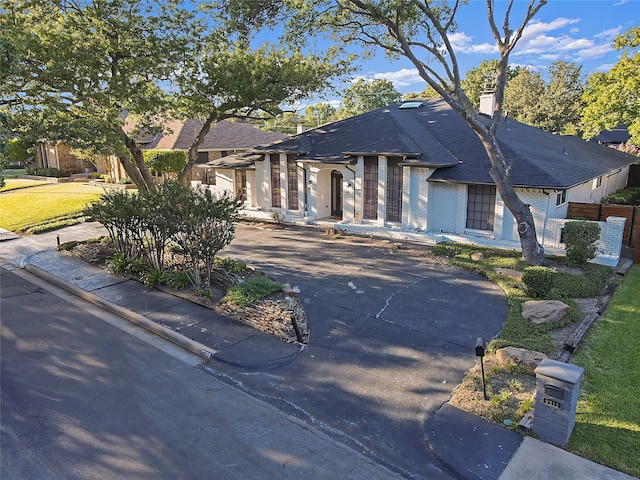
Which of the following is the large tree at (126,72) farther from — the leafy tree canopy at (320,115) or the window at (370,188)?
the leafy tree canopy at (320,115)

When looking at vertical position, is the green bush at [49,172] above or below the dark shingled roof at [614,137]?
below

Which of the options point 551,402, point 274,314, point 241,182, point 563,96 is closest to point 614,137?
point 563,96

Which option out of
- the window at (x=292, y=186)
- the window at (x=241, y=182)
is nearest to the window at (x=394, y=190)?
the window at (x=292, y=186)

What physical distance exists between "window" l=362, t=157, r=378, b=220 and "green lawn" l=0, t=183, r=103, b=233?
12363mm

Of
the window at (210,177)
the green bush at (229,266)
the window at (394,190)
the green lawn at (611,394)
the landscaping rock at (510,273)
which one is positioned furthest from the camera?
the window at (210,177)

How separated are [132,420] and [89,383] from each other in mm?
1561

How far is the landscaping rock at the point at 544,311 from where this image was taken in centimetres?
912

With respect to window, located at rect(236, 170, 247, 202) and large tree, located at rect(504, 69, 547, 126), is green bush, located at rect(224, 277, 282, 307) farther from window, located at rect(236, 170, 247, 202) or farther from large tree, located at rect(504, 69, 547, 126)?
large tree, located at rect(504, 69, 547, 126)

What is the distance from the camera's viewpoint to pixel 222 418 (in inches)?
246

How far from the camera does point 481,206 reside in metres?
16.8

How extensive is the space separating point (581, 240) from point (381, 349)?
845cm

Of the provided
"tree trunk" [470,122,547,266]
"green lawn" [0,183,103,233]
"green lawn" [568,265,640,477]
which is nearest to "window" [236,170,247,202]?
"green lawn" [0,183,103,233]

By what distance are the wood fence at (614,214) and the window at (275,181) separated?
13376 mm

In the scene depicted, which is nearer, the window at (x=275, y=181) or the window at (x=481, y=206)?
the window at (x=481, y=206)
